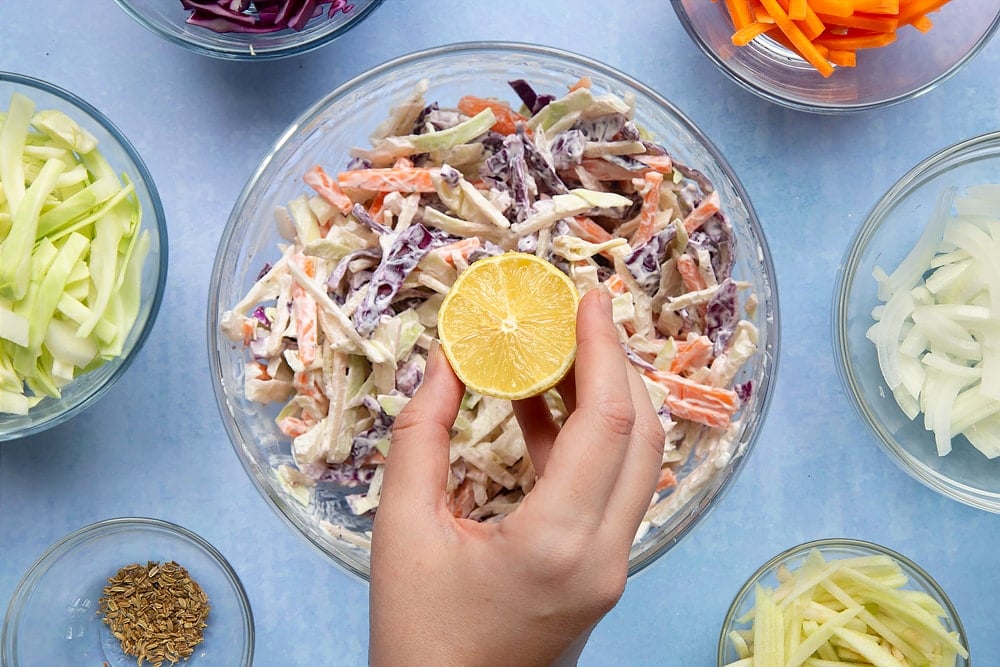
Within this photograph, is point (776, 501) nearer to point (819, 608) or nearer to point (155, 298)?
point (819, 608)

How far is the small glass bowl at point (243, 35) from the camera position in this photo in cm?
177

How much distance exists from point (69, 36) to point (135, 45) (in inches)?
5.6

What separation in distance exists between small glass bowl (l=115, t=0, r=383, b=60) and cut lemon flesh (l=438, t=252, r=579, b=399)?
0.67 metres

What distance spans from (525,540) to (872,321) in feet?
3.49

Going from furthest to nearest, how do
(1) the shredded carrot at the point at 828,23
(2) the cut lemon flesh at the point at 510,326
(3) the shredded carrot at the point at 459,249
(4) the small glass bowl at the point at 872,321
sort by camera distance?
(4) the small glass bowl at the point at 872,321 < (1) the shredded carrot at the point at 828,23 < (3) the shredded carrot at the point at 459,249 < (2) the cut lemon flesh at the point at 510,326

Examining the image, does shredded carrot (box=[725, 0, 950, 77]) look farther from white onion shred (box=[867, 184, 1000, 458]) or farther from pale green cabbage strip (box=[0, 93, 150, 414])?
pale green cabbage strip (box=[0, 93, 150, 414])

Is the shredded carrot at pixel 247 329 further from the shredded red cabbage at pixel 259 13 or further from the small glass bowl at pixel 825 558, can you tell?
the small glass bowl at pixel 825 558

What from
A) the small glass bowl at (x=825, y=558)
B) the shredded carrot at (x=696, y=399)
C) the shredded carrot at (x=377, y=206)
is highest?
the shredded carrot at (x=377, y=206)

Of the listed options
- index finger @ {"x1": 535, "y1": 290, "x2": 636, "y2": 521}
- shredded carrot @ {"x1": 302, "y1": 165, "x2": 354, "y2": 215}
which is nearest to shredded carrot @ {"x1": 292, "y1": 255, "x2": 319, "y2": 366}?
shredded carrot @ {"x1": 302, "y1": 165, "x2": 354, "y2": 215}

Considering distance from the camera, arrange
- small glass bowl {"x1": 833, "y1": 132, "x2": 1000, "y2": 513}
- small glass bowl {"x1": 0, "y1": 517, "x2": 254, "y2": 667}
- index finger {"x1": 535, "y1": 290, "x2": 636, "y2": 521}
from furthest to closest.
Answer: small glass bowl {"x1": 0, "y1": 517, "x2": 254, "y2": 667}, small glass bowl {"x1": 833, "y1": 132, "x2": 1000, "y2": 513}, index finger {"x1": 535, "y1": 290, "x2": 636, "y2": 521}

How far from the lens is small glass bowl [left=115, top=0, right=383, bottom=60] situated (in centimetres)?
177

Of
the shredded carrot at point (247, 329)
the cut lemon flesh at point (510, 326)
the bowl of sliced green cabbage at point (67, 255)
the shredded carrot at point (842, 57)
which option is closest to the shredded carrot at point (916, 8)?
the shredded carrot at point (842, 57)

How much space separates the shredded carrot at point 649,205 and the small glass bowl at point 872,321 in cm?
46

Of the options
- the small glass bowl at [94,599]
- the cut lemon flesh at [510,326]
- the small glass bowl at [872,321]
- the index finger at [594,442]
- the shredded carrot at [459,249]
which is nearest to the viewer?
the index finger at [594,442]
